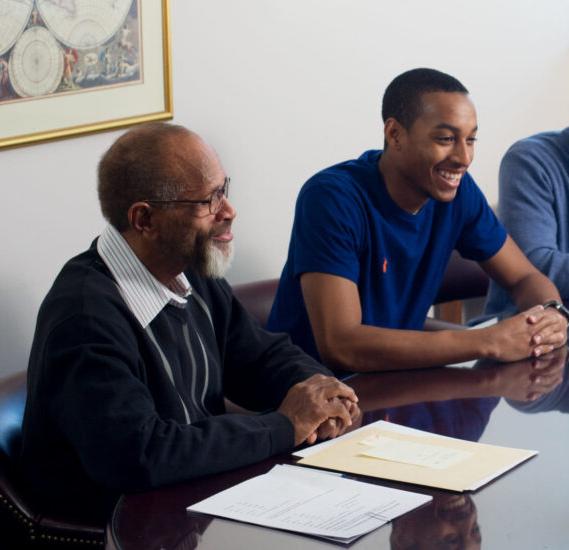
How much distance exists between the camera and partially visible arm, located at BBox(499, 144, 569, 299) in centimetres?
293

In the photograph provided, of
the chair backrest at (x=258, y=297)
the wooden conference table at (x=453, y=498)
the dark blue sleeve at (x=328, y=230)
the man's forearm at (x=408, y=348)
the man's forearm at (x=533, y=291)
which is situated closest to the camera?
the wooden conference table at (x=453, y=498)

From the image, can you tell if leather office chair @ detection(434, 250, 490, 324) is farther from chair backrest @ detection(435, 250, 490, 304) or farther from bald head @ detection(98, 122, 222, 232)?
bald head @ detection(98, 122, 222, 232)

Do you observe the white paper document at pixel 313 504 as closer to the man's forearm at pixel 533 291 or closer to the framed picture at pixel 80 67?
the man's forearm at pixel 533 291

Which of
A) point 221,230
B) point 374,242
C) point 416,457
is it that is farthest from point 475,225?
point 416,457

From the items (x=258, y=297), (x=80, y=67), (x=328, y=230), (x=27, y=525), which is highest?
(x=80, y=67)

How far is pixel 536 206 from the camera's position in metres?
3.04

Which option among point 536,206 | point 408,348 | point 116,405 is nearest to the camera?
point 116,405

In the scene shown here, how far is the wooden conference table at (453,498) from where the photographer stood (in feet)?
4.54

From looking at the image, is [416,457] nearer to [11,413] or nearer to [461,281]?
[11,413]

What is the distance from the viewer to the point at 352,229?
2447 mm

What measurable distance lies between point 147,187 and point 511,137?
2.49 metres

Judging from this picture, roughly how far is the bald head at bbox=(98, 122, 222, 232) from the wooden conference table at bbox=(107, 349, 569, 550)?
1.72 feet

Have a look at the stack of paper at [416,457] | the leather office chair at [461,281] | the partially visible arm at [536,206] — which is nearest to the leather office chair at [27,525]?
the stack of paper at [416,457]

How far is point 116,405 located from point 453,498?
513mm
